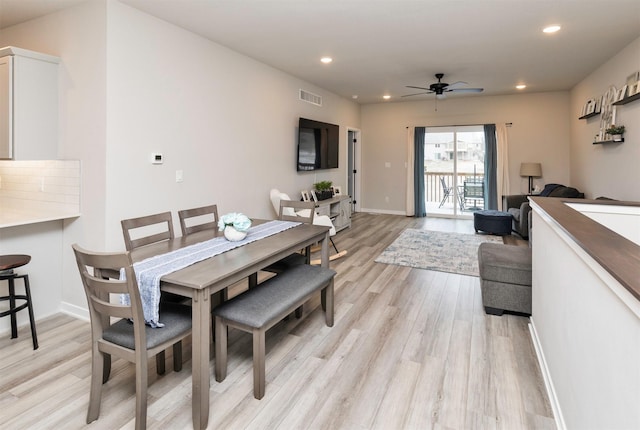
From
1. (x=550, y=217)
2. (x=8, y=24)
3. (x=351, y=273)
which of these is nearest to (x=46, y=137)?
(x=8, y=24)

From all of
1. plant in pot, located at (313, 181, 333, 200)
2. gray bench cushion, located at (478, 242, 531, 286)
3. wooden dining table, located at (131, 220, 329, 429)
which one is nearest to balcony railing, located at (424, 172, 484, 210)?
plant in pot, located at (313, 181, 333, 200)

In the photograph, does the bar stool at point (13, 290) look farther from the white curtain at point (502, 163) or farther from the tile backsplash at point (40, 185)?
the white curtain at point (502, 163)

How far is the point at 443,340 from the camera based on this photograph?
2.74 m

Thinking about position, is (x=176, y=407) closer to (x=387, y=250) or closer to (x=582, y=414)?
(x=582, y=414)

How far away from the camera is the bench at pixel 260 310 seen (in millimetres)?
2035

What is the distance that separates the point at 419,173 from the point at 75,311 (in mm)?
7252

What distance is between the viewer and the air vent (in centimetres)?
607

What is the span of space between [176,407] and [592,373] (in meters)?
2.00

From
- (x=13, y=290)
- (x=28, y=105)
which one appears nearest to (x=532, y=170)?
(x=28, y=105)

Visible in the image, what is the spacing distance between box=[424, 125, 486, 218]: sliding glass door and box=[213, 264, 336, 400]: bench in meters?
6.65

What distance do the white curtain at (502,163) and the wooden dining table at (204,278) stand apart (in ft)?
21.7

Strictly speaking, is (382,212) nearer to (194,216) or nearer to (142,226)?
(194,216)

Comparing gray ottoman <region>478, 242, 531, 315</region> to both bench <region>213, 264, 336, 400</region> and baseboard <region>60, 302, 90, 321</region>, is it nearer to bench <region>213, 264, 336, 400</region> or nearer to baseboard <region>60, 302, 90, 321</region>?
bench <region>213, 264, 336, 400</region>

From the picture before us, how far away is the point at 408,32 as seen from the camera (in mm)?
3818
